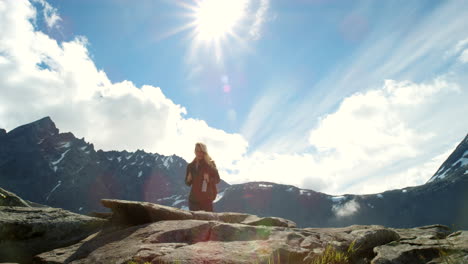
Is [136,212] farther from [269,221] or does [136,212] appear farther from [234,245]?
[269,221]

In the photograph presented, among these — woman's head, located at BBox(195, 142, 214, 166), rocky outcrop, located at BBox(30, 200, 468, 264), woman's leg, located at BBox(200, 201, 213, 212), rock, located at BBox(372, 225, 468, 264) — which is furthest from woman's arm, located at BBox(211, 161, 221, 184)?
rock, located at BBox(372, 225, 468, 264)

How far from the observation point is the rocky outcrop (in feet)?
18.6

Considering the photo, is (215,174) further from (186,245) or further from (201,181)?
(186,245)

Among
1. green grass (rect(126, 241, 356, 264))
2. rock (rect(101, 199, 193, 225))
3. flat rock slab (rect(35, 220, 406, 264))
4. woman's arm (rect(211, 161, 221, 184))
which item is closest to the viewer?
green grass (rect(126, 241, 356, 264))

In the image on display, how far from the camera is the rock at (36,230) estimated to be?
6883 mm

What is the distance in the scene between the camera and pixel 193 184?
14.4 meters

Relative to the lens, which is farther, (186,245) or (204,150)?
(204,150)

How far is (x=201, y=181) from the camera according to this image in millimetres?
14289

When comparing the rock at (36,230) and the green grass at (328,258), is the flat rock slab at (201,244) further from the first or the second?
the rock at (36,230)

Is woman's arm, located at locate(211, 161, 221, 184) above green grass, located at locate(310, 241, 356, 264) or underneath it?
above

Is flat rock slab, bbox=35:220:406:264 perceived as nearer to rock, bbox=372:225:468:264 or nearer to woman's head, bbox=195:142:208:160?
rock, bbox=372:225:468:264

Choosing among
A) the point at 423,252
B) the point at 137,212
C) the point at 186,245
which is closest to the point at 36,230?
the point at 137,212

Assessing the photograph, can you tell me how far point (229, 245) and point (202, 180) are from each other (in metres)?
8.15

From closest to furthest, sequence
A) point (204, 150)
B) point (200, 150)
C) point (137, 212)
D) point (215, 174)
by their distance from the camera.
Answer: point (137, 212), point (200, 150), point (204, 150), point (215, 174)
